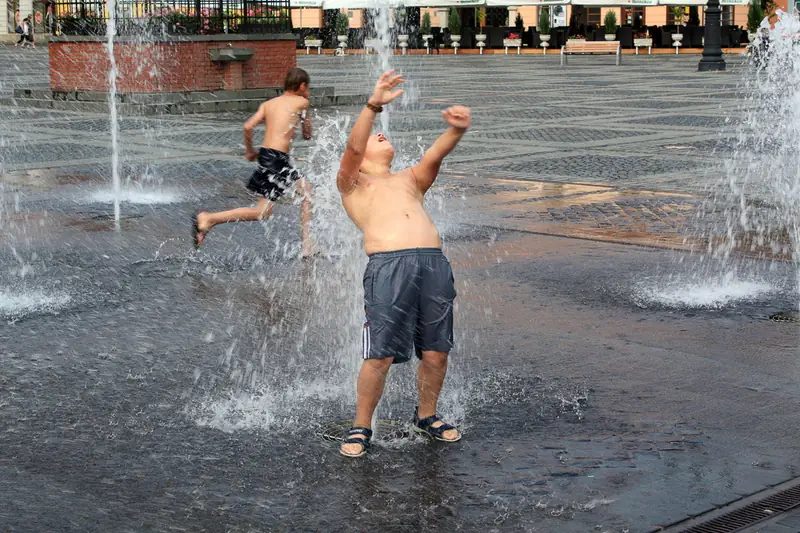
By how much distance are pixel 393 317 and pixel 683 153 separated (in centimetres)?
1099

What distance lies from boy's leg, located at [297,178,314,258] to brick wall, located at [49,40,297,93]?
566 inches

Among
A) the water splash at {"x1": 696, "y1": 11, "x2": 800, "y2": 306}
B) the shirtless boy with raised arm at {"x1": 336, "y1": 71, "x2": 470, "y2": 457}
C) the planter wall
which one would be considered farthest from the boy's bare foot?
the planter wall

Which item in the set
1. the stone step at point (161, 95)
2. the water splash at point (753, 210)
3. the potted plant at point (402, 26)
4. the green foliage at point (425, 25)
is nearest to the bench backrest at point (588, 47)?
the green foliage at point (425, 25)

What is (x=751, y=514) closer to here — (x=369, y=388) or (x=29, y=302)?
(x=369, y=388)

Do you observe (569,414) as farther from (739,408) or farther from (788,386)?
(788,386)

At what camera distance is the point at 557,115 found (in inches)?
816

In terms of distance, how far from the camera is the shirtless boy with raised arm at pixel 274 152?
877 centimetres

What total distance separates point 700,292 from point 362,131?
3.69 metres

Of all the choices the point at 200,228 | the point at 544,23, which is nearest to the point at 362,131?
the point at 200,228

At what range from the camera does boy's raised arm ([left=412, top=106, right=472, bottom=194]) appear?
4.75 metres

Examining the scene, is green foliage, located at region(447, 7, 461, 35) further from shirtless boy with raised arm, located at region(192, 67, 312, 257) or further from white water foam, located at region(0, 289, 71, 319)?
white water foam, located at region(0, 289, 71, 319)

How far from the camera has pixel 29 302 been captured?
7508 mm

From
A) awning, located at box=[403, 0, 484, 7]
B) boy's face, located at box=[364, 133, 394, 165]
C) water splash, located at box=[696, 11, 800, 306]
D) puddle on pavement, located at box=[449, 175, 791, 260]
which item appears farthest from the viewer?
awning, located at box=[403, 0, 484, 7]

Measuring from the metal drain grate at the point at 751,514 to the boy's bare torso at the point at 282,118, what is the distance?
17.1 ft
